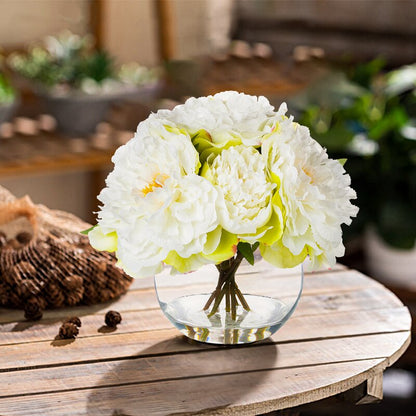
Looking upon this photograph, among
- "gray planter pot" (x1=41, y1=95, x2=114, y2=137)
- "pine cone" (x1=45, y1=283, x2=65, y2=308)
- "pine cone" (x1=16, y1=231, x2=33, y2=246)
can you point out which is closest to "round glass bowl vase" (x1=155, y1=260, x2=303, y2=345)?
"pine cone" (x1=45, y1=283, x2=65, y2=308)

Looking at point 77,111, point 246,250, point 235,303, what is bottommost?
point 77,111

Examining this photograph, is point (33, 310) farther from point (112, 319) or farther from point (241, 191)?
point (241, 191)

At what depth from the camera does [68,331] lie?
1.43 metres

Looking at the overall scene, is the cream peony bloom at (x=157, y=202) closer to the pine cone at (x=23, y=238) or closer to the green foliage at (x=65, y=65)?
the pine cone at (x=23, y=238)

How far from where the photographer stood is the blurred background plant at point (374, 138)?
9.46 feet

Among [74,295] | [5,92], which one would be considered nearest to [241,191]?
[74,295]

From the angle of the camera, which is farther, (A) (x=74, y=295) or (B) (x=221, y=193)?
(A) (x=74, y=295)

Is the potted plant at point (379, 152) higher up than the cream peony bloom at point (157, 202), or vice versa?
the cream peony bloom at point (157, 202)

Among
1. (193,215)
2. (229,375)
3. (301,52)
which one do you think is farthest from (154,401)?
(301,52)

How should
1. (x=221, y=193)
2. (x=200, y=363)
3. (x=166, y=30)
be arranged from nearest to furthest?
(x=221, y=193) → (x=200, y=363) → (x=166, y=30)

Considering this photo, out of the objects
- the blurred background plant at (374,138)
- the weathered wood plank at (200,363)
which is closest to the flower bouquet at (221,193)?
the weathered wood plank at (200,363)

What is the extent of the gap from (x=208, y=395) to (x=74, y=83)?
1.92 m

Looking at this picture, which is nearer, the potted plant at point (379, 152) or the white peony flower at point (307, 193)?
the white peony flower at point (307, 193)

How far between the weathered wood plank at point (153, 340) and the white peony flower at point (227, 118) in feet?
1.15
